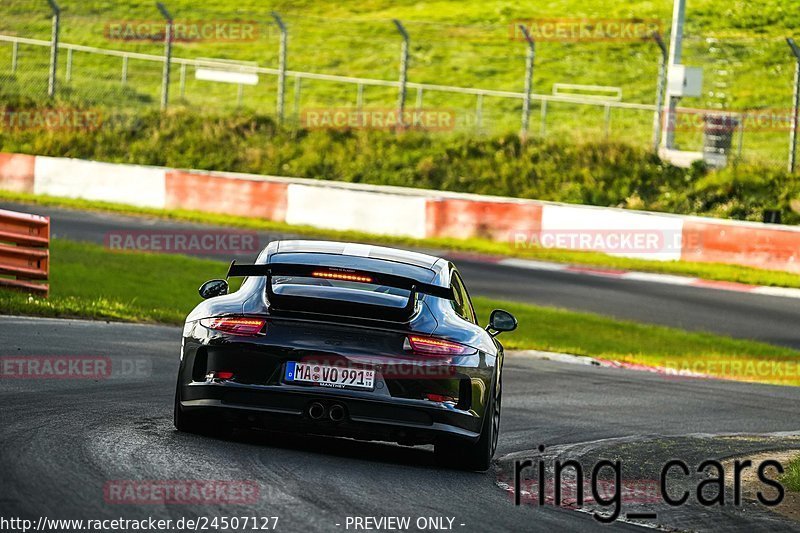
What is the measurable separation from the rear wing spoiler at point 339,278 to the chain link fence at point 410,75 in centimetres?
2093

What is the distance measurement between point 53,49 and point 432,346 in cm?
2615

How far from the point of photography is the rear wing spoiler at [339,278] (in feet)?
25.8

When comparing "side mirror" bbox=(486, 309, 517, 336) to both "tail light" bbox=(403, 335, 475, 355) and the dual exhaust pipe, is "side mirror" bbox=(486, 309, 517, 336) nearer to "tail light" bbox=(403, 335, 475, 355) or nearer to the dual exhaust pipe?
"tail light" bbox=(403, 335, 475, 355)

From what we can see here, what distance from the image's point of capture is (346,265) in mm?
8461

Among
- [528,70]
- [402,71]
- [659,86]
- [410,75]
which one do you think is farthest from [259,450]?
[410,75]

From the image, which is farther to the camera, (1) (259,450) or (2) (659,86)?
(2) (659,86)

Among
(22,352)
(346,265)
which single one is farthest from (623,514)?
(22,352)

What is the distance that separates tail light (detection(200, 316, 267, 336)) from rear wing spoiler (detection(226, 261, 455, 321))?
139 millimetres

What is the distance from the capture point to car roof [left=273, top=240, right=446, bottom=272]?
28.9 feet

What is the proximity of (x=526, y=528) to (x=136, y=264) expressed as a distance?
47.9ft

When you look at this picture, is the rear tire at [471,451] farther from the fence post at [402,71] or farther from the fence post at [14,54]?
the fence post at [14,54]

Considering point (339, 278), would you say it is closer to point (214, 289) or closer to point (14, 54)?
point (214, 289)

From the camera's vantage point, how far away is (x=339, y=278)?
27.2 feet

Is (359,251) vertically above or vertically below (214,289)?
above
